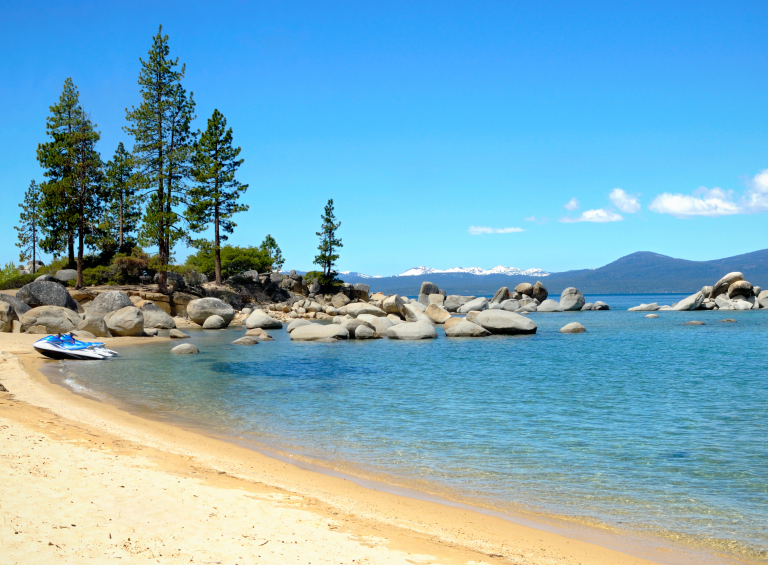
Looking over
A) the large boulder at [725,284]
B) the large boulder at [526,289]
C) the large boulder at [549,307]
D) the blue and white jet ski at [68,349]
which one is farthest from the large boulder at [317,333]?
the large boulder at [725,284]

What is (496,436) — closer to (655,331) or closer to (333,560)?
(333,560)

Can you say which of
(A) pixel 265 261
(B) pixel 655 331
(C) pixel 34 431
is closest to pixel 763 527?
(C) pixel 34 431

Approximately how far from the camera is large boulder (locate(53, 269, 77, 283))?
4208 cm

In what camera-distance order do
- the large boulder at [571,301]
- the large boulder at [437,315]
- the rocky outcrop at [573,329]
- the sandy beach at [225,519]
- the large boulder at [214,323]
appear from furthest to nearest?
the large boulder at [571,301], the large boulder at [437,315], the large boulder at [214,323], the rocky outcrop at [573,329], the sandy beach at [225,519]

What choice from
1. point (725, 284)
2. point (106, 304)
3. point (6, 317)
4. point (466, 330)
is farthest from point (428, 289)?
point (6, 317)

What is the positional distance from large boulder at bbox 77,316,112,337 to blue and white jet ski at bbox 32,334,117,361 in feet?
21.3

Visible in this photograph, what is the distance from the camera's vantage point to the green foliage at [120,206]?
144 ft

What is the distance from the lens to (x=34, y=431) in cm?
898

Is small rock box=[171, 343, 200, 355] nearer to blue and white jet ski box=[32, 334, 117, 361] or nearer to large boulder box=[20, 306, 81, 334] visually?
blue and white jet ski box=[32, 334, 117, 361]

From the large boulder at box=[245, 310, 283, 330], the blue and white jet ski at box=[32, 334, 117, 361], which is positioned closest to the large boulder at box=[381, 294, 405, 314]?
the large boulder at box=[245, 310, 283, 330]

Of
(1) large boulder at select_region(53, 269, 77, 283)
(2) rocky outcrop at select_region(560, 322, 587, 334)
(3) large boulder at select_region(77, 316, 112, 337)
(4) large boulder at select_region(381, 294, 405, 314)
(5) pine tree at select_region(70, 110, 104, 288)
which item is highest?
(5) pine tree at select_region(70, 110, 104, 288)

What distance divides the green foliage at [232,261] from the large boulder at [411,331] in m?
32.3

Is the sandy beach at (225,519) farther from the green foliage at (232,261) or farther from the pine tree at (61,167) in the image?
the green foliage at (232,261)

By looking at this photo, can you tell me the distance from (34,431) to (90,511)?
175 inches
